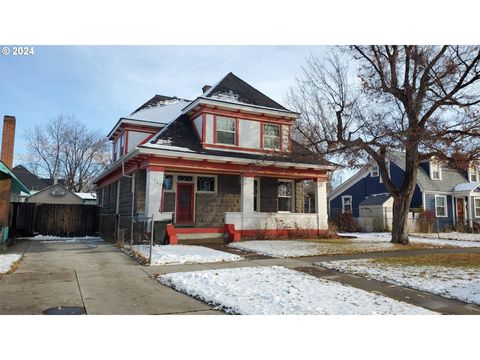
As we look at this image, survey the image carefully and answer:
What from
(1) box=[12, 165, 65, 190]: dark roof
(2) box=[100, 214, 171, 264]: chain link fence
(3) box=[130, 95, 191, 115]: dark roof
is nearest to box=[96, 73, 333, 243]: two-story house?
(2) box=[100, 214, 171, 264]: chain link fence

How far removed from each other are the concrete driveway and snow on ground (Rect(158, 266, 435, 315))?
1.17ft

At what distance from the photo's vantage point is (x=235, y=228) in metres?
14.5

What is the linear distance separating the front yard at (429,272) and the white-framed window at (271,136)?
307 inches

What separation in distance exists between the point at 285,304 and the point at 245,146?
11275 millimetres

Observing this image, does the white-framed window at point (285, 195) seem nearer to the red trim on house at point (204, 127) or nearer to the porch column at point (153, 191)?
the red trim on house at point (204, 127)

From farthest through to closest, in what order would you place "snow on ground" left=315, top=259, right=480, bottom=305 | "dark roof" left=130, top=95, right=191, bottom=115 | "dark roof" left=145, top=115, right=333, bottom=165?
1. "dark roof" left=130, top=95, right=191, bottom=115
2. "dark roof" left=145, top=115, right=333, bottom=165
3. "snow on ground" left=315, top=259, right=480, bottom=305

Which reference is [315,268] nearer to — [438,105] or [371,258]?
[371,258]

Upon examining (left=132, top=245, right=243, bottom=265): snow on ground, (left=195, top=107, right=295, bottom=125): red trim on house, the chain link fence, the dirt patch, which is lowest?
the dirt patch

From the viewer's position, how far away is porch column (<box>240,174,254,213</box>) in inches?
584

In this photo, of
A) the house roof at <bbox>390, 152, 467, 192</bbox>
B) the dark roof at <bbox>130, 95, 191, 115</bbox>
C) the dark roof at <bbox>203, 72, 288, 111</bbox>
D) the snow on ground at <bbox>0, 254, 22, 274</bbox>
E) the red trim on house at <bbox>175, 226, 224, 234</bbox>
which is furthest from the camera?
the house roof at <bbox>390, 152, 467, 192</bbox>

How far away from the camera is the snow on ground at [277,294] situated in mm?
5086

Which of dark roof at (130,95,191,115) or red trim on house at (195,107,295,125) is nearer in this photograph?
red trim on house at (195,107,295,125)

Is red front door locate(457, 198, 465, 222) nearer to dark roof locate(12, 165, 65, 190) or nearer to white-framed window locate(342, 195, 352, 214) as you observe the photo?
white-framed window locate(342, 195, 352, 214)

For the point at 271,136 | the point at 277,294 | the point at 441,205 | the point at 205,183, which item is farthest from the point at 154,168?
the point at 441,205
